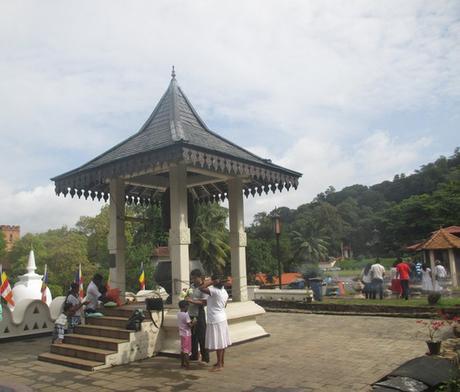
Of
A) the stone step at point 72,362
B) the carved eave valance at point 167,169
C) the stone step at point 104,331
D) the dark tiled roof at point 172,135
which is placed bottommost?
the stone step at point 72,362

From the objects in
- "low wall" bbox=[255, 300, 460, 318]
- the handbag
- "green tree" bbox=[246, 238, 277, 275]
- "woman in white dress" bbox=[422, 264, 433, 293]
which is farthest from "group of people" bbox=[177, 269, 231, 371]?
"green tree" bbox=[246, 238, 277, 275]

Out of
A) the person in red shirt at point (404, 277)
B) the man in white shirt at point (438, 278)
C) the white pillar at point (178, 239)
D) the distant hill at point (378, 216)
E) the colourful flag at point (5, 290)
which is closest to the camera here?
the white pillar at point (178, 239)

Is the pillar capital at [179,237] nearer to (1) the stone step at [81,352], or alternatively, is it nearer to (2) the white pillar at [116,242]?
(2) the white pillar at [116,242]

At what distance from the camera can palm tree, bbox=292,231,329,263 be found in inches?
2016

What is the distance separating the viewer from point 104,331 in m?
8.20

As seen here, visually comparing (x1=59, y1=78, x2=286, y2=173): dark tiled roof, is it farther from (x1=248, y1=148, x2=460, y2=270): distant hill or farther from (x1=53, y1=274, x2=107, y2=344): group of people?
(x1=248, y1=148, x2=460, y2=270): distant hill

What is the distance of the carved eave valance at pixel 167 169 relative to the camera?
7930 millimetres

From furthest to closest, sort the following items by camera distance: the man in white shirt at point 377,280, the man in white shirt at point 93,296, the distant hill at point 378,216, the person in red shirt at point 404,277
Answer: the distant hill at point 378,216 → the man in white shirt at point 377,280 → the person in red shirt at point 404,277 → the man in white shirt at point 93,296

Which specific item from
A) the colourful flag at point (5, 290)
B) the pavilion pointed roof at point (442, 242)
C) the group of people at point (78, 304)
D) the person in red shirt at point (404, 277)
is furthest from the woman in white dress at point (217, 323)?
the pavilion pointed roof at point (442, 242)

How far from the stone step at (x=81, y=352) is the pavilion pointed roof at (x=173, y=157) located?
3176 millimetres

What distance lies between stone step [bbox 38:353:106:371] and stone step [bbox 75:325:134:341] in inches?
25.8

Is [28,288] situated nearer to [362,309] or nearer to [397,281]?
[362,309]

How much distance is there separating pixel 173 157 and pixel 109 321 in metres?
3.45

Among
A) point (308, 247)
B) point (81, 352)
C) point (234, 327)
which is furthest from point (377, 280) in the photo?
point (308, 247)
